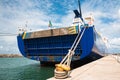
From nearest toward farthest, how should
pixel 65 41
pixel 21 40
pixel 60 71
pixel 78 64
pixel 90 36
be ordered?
pixel 60 71
pixel 90 36
pixel 65 41
pixel 78 64
pixel 21 40

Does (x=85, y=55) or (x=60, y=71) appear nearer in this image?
(x=60, y=71)

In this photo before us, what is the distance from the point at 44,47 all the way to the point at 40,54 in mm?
1263

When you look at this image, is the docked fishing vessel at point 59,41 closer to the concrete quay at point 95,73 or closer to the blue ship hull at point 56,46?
the blue ship hull at point 56,46

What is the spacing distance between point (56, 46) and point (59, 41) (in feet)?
2.60

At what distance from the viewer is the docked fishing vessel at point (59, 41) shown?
1524 centimetres

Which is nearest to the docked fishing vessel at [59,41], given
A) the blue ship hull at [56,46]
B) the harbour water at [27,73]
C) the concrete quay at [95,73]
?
the blue ship hull at [56,46]

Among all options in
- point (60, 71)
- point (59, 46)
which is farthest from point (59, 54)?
point (60, 71)

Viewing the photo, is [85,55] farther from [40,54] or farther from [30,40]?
[30,40]

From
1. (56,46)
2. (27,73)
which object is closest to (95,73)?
(27,73)

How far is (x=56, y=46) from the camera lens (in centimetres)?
1695

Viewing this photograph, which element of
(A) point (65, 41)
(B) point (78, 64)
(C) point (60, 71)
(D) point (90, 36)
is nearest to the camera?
(C) point (60, 71)

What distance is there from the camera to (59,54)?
17172 millimetres

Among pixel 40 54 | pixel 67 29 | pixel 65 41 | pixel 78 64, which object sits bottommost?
pixel 78 64

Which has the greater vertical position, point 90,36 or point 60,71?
point 90,36
